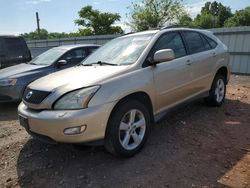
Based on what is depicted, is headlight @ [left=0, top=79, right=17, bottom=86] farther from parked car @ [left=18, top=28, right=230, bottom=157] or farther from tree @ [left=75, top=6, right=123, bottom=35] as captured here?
tree @ [left=75, top=6, right=123, bottom=35]

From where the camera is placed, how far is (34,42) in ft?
69.1

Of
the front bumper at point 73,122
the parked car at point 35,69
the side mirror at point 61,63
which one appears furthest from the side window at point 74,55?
the front bumper at point 73,122

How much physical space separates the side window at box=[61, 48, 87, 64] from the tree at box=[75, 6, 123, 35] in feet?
91.4

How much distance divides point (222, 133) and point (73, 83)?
2.58 meters

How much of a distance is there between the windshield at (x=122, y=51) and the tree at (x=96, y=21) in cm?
3104

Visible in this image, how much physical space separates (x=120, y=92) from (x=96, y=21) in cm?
3285

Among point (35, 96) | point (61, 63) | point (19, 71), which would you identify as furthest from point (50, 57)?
point (35, 96)

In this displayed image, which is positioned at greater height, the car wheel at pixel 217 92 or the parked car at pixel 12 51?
the parked car at pixel 12 51

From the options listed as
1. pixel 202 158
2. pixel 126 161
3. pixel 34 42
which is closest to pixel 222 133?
pixel 202 158

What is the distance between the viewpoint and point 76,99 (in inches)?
131

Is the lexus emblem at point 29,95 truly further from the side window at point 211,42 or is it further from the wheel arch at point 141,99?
the side window at point 211,42

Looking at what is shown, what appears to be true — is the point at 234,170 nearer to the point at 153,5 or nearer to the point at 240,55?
the point at 240,55

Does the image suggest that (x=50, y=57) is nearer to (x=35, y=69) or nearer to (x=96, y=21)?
(x=35, y=69)

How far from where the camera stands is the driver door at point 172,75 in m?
4.21
